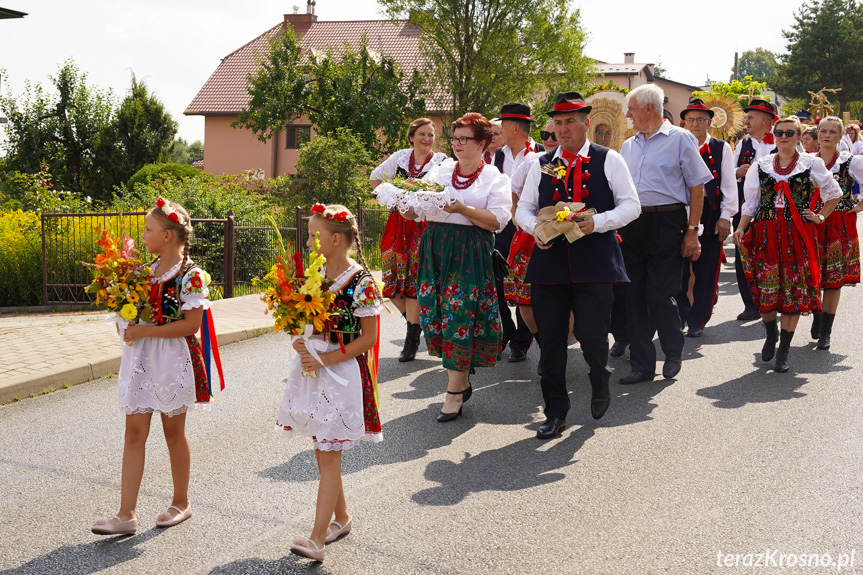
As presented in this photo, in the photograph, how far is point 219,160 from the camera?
155 feet

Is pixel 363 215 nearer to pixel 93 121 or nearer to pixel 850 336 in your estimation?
pixel 850 336

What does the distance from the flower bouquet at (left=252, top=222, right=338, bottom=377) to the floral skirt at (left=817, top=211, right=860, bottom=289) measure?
20.5 feet

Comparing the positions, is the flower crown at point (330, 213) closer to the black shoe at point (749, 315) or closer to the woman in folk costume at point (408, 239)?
the woman in folk costume at point (408, 239)

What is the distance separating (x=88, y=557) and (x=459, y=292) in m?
3.02

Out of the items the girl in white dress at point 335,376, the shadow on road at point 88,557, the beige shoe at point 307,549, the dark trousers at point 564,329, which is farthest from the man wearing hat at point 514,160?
the shadow on road at point 88,557

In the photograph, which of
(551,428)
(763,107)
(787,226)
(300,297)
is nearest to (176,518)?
(300,297)

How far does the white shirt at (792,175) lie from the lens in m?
7.96

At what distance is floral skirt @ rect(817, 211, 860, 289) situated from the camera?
8.58 metres

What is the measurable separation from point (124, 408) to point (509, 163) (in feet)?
15.0

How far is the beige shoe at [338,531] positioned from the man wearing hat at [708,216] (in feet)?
18.0

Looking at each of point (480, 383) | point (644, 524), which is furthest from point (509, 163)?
point (644, 524)

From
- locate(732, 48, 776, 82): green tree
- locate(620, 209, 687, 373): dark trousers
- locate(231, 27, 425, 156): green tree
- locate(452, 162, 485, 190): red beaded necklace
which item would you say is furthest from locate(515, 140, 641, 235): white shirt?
locate(732, 48, 776, 82): green tree

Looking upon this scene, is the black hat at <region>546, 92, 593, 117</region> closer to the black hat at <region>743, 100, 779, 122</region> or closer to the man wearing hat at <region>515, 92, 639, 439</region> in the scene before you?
the man wearing hat at <region>515, 92, 639, 439</region>

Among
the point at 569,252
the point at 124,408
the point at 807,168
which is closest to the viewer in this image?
the point at 124,408
